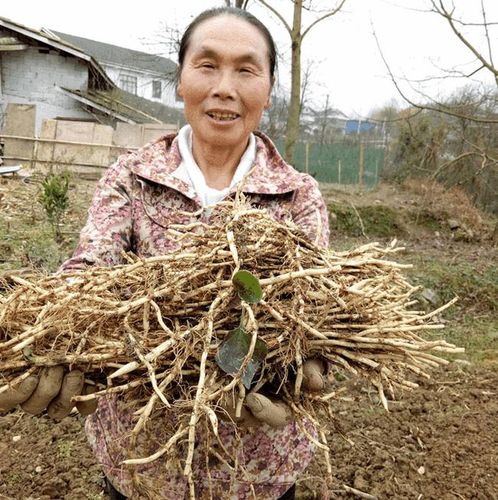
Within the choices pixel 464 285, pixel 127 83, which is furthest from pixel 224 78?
pixel 127 83

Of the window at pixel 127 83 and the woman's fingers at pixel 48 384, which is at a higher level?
the window at pixel 127 83

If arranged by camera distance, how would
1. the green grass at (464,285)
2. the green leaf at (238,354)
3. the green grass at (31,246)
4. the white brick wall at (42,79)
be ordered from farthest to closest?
the white brick wall at (42,79) → the green grass at (464,285) → the green grass at (31,246) → the green leaf at (238,354)

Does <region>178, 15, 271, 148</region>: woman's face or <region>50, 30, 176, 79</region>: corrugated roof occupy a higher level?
<region>50, 30, 176, 79</region>: corrugated roof

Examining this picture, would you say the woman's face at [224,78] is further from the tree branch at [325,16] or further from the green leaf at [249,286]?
the tree branch at [325,16]

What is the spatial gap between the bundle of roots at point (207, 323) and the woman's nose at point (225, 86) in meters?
0.38

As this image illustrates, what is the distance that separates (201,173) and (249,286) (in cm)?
57

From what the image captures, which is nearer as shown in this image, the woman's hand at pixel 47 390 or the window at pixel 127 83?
the woman's hand at pixel 47 390

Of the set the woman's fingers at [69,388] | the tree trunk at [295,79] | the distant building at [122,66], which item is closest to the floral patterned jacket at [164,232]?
the woman's fingers at [69,388]

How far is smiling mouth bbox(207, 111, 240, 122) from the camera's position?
1.33 metres

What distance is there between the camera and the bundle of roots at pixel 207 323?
0.94 metres

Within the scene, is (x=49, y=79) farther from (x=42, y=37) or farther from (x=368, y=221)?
(x=368, y=221)

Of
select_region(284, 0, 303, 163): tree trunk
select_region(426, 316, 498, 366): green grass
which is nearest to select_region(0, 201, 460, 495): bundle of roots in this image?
select_region(426, 316, 498, 366): green grass

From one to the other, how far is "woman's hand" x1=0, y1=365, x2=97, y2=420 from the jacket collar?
54 cm

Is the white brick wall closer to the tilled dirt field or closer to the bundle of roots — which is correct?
the tilled dirt field
